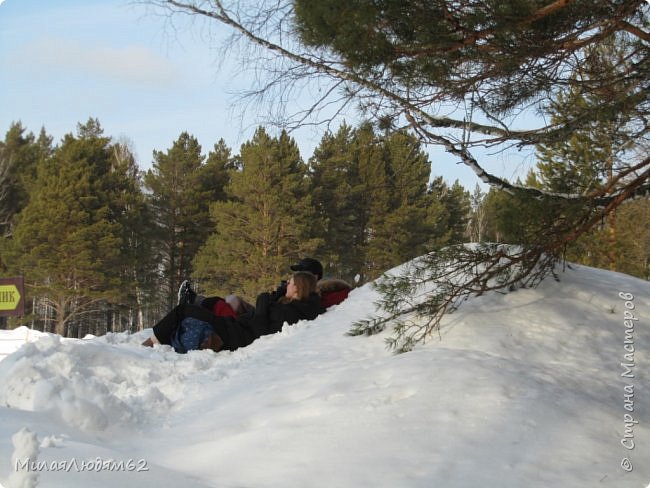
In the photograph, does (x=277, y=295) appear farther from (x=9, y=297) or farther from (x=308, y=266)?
(x=9, y=297)

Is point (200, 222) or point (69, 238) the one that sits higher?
point (200, 222)

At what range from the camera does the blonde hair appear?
6484 mm

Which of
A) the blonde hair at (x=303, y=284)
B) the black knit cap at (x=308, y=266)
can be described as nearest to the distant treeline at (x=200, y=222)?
the black knit cap at (x=308, y=266)

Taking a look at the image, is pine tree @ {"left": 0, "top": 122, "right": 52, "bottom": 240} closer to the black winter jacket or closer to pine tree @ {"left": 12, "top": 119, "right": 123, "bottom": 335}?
pine tree @ {"left": 12, "top": 119, "right": 123, "bottom": 335}

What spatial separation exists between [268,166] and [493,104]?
1801cm

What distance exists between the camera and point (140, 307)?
79.6ft

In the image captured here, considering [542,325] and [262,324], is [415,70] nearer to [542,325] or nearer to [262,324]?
[542,325]

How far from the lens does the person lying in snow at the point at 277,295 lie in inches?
258

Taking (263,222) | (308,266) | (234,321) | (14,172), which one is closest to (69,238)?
(263,222)

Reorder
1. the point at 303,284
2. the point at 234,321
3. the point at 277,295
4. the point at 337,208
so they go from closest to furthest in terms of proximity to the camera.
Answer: the point at 234,321, the point at 303,284, the point at 277,295, the point at 337,208

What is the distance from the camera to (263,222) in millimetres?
22156

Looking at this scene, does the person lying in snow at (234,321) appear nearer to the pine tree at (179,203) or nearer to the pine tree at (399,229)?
the pine tree at (399,229)

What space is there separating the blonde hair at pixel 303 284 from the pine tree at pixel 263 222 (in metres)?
15.2

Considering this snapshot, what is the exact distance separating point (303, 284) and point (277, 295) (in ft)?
1.61
